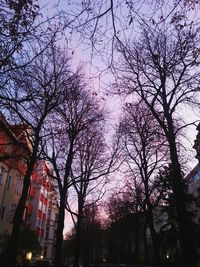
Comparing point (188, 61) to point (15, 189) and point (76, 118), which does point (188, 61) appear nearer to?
point (76, 118)

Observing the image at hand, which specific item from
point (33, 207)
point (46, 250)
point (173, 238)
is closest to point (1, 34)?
point (173, 238)

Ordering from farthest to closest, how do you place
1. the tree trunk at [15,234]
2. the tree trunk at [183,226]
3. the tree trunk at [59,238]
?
the tree trunk at [59,238], the tree trunk at [15,234], the tree trunk at [183,226]

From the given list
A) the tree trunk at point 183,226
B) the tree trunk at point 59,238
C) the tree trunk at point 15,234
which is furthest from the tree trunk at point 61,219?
the tree trunk at point 183,226

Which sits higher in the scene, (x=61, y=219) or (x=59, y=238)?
(x=61, y=219)

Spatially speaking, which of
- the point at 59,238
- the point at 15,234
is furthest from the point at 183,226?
the point at 59,238

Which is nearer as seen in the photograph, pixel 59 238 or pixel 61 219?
pixel 59 238

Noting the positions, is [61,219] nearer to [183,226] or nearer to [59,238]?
[59,238]

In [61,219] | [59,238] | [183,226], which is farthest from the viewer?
[61,219]

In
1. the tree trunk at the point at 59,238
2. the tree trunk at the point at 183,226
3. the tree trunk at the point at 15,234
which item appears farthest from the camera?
Answer: the tree trunk at the point at 59,238

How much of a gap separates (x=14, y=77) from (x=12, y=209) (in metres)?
26.3

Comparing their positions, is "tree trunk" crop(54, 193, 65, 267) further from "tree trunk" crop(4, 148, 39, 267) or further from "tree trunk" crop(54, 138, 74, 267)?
"tree trunk" crop(4, 148, 39, 267)

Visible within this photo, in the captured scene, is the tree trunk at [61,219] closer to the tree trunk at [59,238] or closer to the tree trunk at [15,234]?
the tree trunk at [59,238]

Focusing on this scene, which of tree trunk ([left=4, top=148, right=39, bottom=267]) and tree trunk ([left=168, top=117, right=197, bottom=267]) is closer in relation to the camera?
tree trunk ([left=168, top=117, right=197, bottom=267])

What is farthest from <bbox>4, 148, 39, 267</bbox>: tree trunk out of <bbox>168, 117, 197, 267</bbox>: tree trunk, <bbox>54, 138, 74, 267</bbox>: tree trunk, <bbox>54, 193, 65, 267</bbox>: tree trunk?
<bbox>168, 117, 197, 267</bbox>: tree trunk
